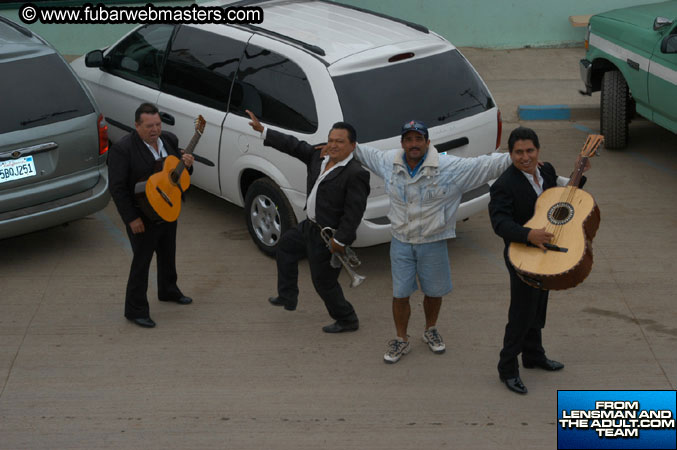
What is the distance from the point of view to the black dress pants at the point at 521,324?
18.5 feet

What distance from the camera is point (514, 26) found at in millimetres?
13695

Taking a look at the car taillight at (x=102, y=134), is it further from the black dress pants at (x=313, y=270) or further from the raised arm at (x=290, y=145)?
the black dress pants at (x=313, y=270)

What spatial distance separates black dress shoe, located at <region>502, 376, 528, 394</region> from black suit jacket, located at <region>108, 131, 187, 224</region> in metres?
2.73

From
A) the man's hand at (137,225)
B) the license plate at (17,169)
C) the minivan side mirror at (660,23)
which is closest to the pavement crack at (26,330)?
the license plate at (17,169)

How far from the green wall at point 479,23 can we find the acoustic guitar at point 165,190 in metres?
7.24

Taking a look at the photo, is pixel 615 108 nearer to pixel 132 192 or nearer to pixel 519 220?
pixel 519 220

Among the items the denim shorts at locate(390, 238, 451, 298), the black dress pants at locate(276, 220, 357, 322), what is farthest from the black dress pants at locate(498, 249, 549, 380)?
the black dress pants at locate(276, 220, 357, 322)

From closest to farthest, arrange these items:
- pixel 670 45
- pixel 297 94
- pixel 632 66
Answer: pixel 297 94, pixel 670 45, pixel 632 66

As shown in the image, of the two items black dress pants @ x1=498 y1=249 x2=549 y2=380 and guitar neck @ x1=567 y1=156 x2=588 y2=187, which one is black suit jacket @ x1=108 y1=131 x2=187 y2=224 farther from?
guitar neck @ x1=567 y1=156 x2=588 y2=187

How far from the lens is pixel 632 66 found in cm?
984

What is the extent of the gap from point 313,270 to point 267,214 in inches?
54.9

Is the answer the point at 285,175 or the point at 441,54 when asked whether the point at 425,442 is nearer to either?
the point at 285,175

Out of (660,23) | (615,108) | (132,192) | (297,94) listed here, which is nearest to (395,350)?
(132,192)

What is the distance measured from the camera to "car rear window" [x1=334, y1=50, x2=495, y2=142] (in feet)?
23.3
